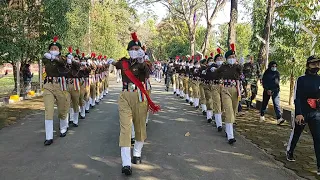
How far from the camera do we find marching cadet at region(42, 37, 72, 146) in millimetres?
7406

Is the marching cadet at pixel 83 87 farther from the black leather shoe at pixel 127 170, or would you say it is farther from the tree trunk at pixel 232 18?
the tree trunk at pixel 232 18

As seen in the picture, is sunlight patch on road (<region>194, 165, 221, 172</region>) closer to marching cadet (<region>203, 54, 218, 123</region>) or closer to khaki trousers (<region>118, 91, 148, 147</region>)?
khaki trousers (<region>118, 91, 148, 147</region>)

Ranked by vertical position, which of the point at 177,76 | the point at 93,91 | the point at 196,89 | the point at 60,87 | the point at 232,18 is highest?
the point at 232,18

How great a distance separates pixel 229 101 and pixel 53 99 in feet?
12.9

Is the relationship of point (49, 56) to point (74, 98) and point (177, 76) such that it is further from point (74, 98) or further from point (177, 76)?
point (177, 76)

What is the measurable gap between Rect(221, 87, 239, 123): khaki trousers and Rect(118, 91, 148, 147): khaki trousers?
2.53 meters

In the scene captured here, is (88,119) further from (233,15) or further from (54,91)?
(233,15)

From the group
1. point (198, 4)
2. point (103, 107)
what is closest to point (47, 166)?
point (103, 107)

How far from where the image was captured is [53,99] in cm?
774

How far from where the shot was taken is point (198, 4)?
3272 centimetres

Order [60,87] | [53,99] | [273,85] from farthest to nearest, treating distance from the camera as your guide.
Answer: [273,85], [60,87], [53,99]

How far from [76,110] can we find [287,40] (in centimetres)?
914

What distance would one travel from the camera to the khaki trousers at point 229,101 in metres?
7.78

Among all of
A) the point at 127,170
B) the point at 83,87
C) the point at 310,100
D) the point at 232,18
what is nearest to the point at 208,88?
the point at 83,87
